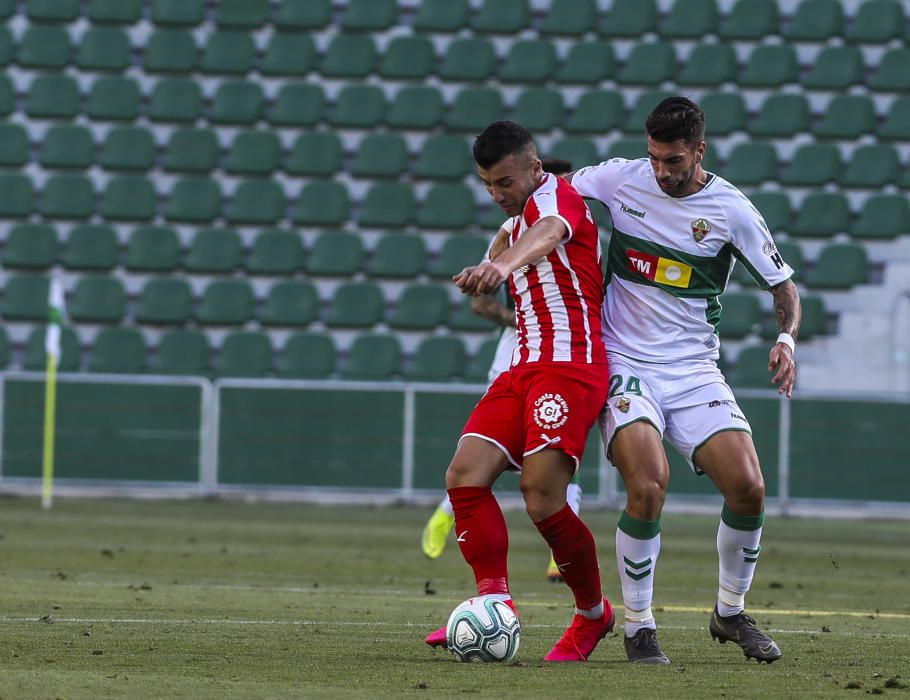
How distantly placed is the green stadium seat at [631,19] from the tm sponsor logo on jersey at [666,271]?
1460 centimetres

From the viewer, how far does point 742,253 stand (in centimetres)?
624

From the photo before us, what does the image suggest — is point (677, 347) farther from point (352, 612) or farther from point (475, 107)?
point (475, 107)

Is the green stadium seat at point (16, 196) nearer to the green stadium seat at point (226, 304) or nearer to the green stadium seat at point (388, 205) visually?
the green stadium seat at point (226, 304)

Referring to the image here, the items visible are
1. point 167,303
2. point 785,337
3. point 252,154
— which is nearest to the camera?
point 785,337

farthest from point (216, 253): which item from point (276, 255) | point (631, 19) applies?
point (631, 19)

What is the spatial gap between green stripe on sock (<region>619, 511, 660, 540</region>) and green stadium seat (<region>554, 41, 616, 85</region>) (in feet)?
48.1

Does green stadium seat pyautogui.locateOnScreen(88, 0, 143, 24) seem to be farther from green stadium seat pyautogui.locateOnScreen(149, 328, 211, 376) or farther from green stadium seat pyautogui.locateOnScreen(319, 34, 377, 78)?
green stadium seat pyautogui.locateOnScreen(149, 328, 211, 376)

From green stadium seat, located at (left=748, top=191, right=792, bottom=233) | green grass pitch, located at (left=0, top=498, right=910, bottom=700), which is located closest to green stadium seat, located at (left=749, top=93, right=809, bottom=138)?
green stadium seat, located at (left=748, top=191, right=792, bottom=233)

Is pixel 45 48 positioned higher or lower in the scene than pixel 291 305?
higher

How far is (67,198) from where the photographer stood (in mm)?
19750

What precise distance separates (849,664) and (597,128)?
562 inches

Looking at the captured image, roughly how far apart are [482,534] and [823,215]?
559 inches

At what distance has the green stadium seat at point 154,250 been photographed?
19.4 metres

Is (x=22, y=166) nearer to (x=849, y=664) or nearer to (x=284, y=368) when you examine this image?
(x=284, y=368)
